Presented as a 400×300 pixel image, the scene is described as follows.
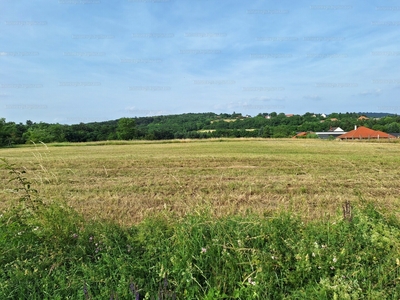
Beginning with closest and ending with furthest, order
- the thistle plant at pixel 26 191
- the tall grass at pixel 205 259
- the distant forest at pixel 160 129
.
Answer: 1. the tall grass at pixel 205 259
2. the thistle plant at pixel 26 191
3. the distant forest at pixel 160 129

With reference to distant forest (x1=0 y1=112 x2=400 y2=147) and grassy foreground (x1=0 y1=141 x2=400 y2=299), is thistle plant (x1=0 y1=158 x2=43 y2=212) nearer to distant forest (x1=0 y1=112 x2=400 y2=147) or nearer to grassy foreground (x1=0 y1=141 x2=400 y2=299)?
grassy foreground (x1=0 y1=141 x2=400 y2=299)

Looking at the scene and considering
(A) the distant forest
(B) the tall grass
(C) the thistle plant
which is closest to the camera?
(B) the tall grass

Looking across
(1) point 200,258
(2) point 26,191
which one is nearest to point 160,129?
(2) point 26,191

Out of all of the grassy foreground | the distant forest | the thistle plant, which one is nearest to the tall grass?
the grassy foreground

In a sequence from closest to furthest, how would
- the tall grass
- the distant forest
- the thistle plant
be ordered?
the tall grass < the thistle plant < the distant forest

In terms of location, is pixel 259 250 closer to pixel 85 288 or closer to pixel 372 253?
pixel 372 253

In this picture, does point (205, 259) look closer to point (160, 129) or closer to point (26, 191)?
point (26, 191)

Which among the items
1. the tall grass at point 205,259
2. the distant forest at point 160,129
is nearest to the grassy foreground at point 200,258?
the tall grass at point 205,259

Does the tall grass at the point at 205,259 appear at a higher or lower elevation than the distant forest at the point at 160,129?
lower

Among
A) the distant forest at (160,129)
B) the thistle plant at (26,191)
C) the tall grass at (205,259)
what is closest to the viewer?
the tall grass at (205,259)

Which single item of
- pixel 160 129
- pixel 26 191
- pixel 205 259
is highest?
pixel 160 129

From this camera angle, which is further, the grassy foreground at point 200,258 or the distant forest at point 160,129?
the distant forest at point 160,129

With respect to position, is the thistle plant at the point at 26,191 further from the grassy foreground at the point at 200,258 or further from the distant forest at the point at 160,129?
the distant forest at the point at 160,129

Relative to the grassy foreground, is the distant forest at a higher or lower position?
higher
